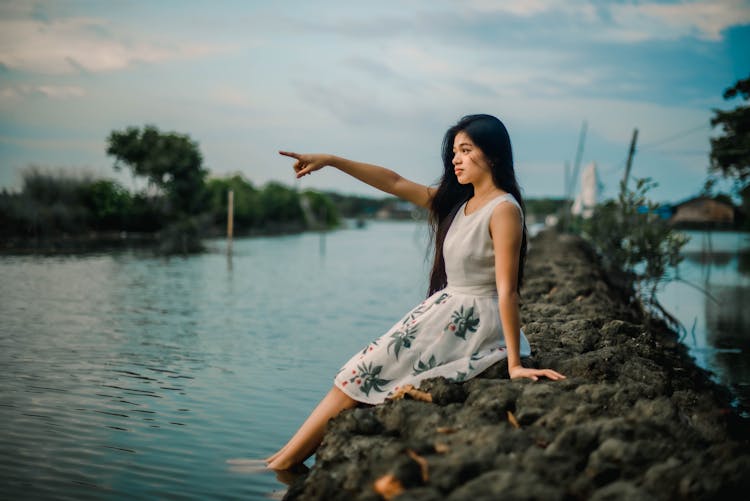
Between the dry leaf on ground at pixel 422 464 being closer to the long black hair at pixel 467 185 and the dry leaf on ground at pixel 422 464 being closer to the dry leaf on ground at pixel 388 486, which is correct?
the dry leaf on ground at pixel 388 486

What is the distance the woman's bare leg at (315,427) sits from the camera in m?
3.68

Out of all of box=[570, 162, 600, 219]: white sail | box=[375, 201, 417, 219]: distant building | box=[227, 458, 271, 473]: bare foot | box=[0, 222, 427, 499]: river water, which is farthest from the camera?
box=[375, 201, 417, 219]: distant building

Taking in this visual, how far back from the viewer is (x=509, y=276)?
3.48 meters

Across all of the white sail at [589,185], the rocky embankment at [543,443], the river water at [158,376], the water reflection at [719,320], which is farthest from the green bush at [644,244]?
the white sail at [589,185]

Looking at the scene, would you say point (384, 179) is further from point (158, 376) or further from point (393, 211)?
point (393, 211)

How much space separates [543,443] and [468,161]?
4.67ft

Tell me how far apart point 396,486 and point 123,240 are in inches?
1402

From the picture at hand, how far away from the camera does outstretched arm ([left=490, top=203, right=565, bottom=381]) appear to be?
3.48 metres

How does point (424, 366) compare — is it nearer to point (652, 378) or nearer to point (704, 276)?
point (652, 378)

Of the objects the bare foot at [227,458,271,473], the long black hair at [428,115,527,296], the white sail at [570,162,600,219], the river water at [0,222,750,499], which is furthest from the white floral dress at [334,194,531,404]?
the white sail at [570,162,600,219]

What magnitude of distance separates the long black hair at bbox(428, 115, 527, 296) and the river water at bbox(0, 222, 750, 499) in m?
1.47

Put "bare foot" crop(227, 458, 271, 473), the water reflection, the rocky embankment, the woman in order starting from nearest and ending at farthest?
the rocky embankment < the woman < "bare foot" crop(227, 458, 271, 473) < the water reflection

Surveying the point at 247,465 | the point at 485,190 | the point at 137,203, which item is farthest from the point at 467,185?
the point at 137,203

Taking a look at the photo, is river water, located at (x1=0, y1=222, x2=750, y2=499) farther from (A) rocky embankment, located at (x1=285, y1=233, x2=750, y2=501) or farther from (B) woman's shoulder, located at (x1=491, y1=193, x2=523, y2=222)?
(B) woman's shoulder, located at (x1=491, y1=193, x2=523, y2=222)
